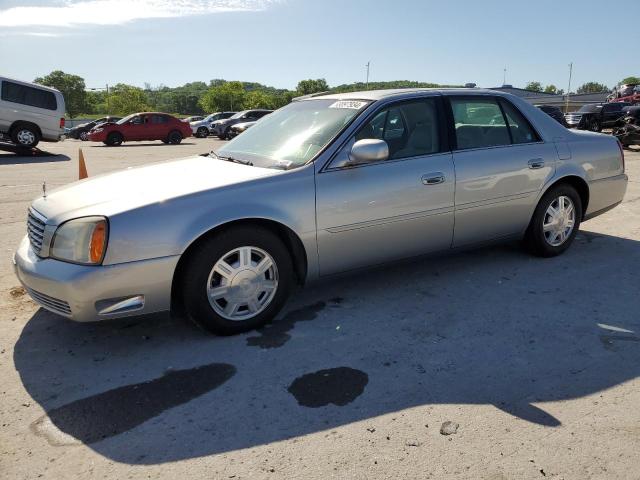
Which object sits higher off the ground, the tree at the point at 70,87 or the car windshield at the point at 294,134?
the tree at the point at 70,87

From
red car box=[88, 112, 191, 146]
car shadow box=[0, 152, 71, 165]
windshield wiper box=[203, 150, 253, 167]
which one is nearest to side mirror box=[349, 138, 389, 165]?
windshield wiper box=[203, 150, 253, 167]

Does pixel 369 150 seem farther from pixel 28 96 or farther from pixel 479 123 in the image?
pixel 28 96

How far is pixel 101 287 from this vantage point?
2.97 meters

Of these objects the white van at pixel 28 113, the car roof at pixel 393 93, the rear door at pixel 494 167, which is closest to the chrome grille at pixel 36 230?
the car roof at pixel 393 93

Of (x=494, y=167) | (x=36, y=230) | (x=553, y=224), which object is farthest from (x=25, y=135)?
(x=553, y=224)

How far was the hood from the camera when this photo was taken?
3.15m

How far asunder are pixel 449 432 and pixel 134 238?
1.96 metres

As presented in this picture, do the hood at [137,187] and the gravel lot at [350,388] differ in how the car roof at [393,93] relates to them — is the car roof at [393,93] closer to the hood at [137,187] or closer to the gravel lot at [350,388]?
the hood at [137,187]

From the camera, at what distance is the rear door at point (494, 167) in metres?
4.23

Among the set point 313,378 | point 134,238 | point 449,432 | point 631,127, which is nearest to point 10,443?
point 134,238

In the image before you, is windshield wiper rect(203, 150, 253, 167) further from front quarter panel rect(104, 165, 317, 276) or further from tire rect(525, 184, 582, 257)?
tire rect(525, 184, 582, 257)

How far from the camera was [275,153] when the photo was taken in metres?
3.88

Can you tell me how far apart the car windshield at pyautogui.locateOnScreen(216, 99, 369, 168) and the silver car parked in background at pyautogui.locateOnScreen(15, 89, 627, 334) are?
16 mm

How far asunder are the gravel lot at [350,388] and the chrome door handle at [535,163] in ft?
3.27
